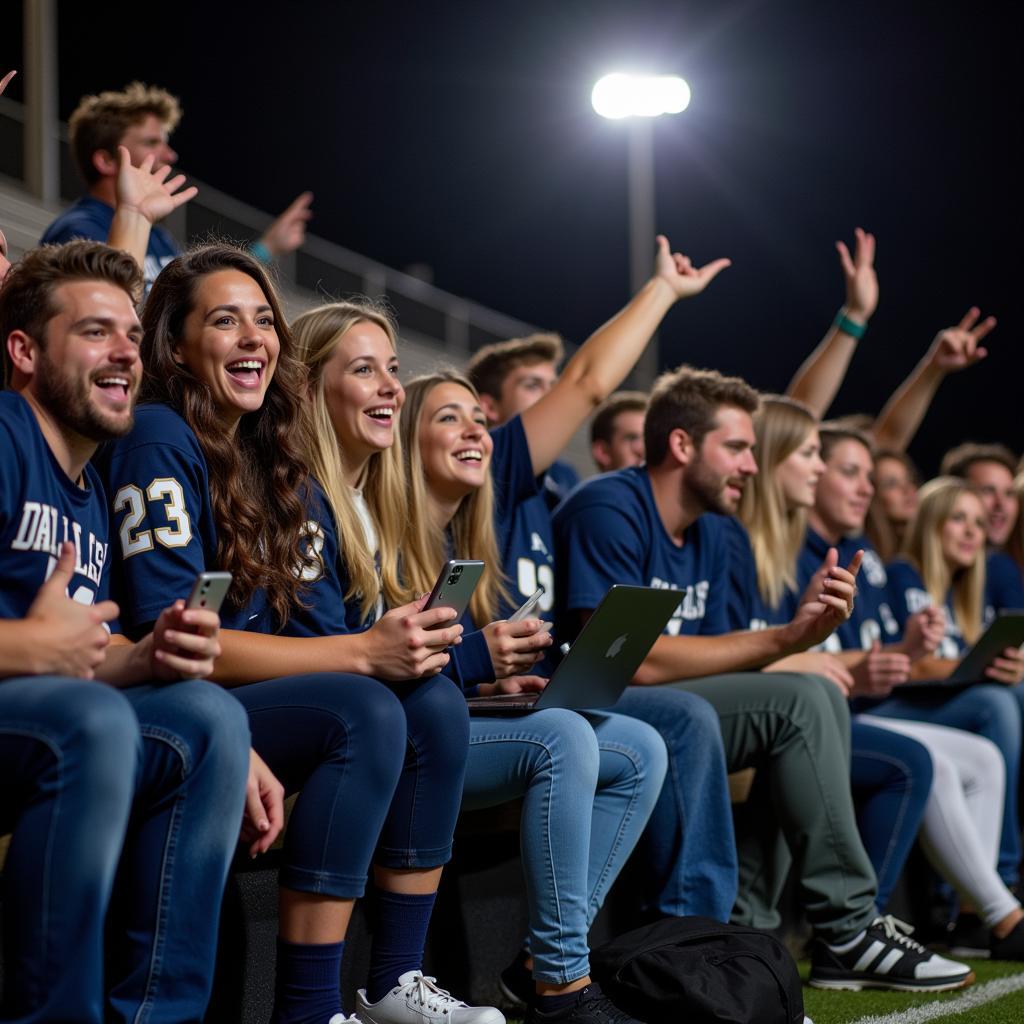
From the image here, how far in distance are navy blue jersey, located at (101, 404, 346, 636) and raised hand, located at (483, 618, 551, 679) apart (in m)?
0.46

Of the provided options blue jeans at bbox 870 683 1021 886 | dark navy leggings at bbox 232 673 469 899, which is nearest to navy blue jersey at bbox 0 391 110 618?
dark navy leggings at bbox 232 673 469 899

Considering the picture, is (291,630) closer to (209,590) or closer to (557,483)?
(209,590)

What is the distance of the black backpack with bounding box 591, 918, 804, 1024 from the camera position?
7.66 ft

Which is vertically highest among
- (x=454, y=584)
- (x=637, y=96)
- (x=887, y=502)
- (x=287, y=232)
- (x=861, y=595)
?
(x=637, y=96)

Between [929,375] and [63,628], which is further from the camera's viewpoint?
[929,375]

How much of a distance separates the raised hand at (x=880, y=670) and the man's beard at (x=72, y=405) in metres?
2.49

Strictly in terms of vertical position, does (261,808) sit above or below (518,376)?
below

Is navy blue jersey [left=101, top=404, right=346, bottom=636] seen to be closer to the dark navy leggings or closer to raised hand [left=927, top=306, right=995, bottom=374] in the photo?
the dark navy leggings

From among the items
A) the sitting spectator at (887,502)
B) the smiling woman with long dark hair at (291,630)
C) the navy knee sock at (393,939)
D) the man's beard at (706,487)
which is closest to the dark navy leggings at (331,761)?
the smiling woman with long dark hair at (291,630)

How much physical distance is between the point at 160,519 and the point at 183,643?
1.26 ft

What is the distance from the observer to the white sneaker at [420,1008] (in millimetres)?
2197

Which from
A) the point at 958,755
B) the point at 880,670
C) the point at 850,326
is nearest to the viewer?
the point at 880,670

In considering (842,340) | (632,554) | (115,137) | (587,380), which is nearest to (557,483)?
(587,380)

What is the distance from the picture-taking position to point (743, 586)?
3.93m
